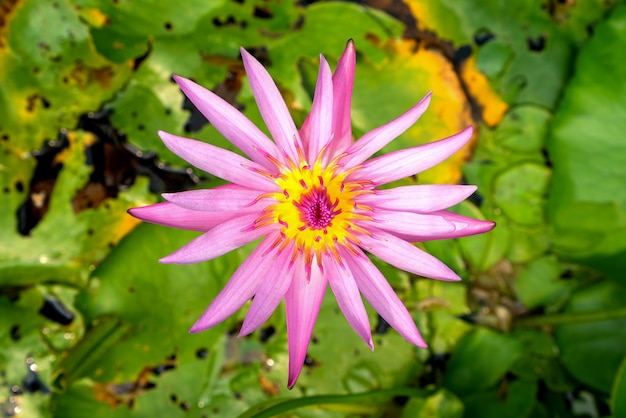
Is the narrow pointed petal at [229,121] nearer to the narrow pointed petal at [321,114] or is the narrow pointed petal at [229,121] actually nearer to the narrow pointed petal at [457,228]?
the narrow pointed petal at [321,114]

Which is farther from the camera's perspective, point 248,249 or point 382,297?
point 248,249

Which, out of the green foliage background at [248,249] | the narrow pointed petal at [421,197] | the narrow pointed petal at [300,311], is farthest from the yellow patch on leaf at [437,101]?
the narrow pointed petal at [300,311]

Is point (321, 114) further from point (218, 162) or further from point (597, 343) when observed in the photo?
point (597, 343)

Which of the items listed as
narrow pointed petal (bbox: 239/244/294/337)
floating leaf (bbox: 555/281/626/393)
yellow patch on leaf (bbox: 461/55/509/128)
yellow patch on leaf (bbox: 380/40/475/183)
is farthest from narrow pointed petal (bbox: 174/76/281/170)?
floating leaf (bbox: 555/281/626/393)

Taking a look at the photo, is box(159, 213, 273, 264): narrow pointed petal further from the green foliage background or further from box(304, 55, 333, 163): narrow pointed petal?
the green foliage background

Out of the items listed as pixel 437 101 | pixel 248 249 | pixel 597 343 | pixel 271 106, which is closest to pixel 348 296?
pixel 271 106

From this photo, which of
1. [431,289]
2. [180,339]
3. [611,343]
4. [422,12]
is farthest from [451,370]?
[422,12]
